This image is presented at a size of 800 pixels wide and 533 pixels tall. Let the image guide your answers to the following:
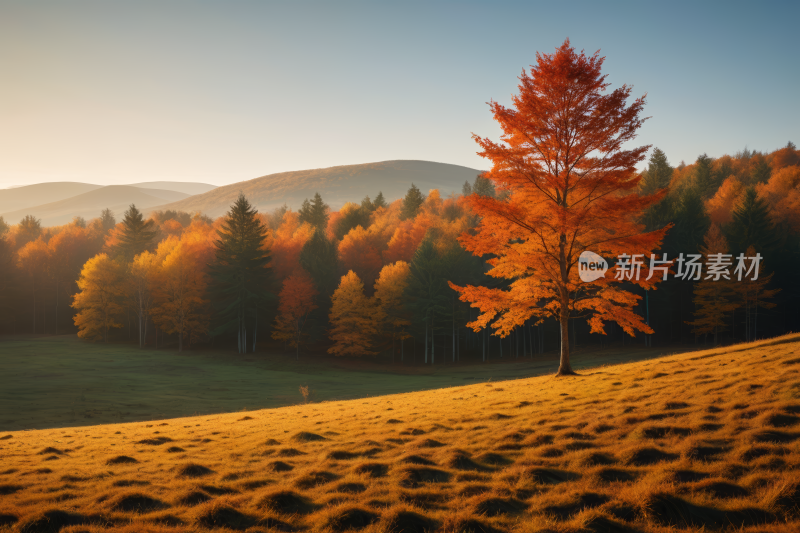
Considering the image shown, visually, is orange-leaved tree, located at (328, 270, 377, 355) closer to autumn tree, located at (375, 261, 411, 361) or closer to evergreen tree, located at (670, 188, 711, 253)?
autumn tree, located at (375, 261, 411, 361)

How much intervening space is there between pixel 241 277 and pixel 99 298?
19.8 metres

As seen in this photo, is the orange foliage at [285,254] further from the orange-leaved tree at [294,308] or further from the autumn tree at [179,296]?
the autumn tree at [179,296]

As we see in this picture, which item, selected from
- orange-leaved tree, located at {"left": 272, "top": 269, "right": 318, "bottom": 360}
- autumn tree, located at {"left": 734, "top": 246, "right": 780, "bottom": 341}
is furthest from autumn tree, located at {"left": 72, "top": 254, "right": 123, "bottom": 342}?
autumn tree, located at {"left": 734, "top": 246, "right": 780, "bottom": 341}

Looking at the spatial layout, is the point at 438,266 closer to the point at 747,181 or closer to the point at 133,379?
the point at 133,379

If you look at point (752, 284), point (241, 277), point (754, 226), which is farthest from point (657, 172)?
point (241, 277)

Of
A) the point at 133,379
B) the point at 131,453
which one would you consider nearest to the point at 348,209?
the point at 133,379

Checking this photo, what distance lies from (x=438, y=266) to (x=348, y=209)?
37.3 metres

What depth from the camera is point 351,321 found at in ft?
186

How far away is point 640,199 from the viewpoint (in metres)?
18.3

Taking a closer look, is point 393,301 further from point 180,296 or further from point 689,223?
point 689,223

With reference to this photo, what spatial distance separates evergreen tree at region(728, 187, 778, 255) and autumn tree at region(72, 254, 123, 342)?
255 ft

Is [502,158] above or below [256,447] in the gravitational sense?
above

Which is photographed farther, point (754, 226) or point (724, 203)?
point (724, 203)

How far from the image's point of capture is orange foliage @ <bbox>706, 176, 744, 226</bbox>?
68.6m
